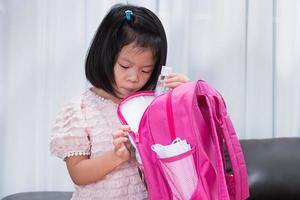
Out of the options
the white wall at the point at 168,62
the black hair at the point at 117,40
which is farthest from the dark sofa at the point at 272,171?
the black hair at the point at 117,40

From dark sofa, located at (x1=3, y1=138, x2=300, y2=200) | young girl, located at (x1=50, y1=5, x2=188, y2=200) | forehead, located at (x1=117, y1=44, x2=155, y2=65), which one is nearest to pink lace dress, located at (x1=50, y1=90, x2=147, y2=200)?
young girl, located at (x1=50, y1=5, x2=188, y2=200)

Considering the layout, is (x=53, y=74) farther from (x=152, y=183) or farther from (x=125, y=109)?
(x=152, y=183)

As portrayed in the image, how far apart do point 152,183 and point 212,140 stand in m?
0.15

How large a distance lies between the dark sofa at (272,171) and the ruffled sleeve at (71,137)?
401 millimetres

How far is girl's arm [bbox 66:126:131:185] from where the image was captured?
3.13 ft

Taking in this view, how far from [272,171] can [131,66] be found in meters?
0.57

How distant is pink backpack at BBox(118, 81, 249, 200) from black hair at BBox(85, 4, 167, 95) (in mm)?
146

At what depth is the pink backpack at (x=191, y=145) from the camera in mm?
892

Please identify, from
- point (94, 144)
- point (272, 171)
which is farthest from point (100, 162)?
point (272, 171)

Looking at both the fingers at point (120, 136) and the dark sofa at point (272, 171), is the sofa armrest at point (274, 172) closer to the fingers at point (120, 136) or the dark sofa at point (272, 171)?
the dark sofa at point (272, 171)

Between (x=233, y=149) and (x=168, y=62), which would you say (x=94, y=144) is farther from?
(x=168, y=62)

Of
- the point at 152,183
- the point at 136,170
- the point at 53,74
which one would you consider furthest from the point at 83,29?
the point at 152,183

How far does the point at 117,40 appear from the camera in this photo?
3.40 feet

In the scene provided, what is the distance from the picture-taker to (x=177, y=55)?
4.88 ft
